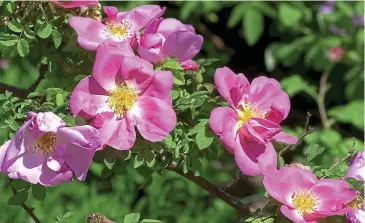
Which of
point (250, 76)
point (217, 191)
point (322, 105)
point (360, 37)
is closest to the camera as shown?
point (217, 191)

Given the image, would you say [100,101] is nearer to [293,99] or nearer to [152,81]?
[152,81]

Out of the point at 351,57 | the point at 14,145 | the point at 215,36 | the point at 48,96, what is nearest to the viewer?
the point at 14,145

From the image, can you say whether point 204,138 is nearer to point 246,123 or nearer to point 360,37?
point 246,123

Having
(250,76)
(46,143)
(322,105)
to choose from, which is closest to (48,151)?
(46,143)

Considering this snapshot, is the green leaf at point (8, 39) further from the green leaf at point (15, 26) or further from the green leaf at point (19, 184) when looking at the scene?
the green leaf at point (19, 184)

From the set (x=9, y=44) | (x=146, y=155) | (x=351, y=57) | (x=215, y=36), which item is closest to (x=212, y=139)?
(x=146, y=155)
